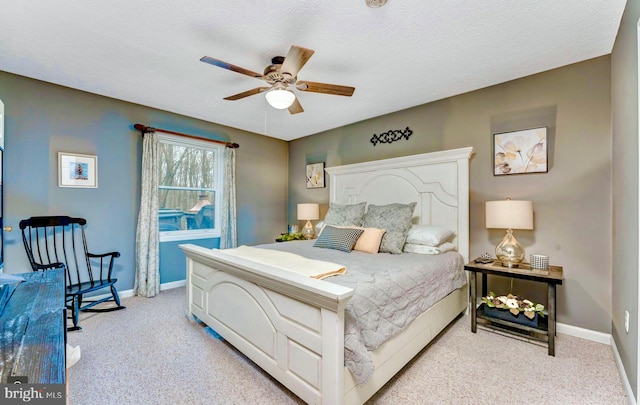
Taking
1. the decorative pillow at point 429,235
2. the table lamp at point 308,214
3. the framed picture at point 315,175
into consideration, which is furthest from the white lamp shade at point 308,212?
the decorative pillow at point 429,235

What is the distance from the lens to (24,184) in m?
2.85

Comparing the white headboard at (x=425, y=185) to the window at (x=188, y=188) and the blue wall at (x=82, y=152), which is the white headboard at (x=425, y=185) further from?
the blue wall at (x=82, y=152)

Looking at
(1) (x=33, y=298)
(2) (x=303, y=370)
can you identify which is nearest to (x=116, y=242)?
(1) (x=33, y=298)

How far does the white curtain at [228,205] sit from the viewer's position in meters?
4.35

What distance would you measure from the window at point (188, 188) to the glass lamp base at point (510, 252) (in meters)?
3.86

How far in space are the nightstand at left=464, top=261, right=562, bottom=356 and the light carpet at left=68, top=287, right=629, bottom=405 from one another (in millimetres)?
102

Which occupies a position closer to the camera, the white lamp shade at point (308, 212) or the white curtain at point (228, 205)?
the white curtain at point (228, 205)

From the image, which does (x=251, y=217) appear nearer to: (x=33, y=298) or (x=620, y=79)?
(x=33, y=298)

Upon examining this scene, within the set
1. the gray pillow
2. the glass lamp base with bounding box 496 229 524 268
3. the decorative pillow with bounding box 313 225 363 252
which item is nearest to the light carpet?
the glass lamp base with bounding box 496 229 524 268

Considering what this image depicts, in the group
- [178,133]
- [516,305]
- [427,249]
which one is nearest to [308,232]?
[427,249]

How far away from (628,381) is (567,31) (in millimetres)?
2439

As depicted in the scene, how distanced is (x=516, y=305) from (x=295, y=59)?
275 cm

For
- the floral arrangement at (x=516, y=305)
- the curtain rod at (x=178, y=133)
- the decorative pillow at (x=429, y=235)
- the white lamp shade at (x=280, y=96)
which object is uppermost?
the curtain rod at (x=178, y=133)

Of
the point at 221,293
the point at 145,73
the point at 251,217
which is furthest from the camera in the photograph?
the point at 251,217
